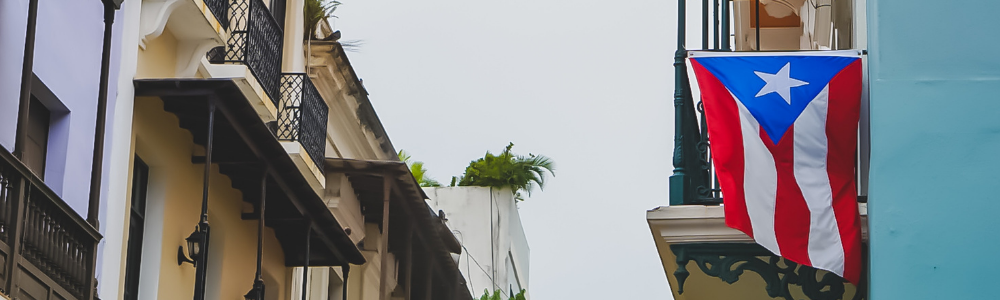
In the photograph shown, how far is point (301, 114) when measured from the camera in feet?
58.1

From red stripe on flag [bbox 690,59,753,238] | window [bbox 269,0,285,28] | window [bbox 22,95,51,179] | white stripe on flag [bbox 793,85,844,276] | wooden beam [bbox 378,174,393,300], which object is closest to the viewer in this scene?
white stripe on flag [bbox 793,85,844,276]

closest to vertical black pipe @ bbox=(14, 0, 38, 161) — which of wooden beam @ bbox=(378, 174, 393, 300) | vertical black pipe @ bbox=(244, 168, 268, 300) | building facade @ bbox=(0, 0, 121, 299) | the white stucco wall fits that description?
building facade @ bbox=(0, 0, 121, 299)

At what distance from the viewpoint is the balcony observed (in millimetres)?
8961

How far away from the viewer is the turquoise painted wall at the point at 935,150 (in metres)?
7.75

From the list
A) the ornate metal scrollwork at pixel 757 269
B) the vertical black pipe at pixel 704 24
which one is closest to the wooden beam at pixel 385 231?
the vertical black pipe at pixel 704 24

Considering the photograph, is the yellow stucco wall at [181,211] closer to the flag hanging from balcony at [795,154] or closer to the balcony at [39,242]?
the balcony at [39,242]

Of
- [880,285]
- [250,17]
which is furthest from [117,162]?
[880,285]

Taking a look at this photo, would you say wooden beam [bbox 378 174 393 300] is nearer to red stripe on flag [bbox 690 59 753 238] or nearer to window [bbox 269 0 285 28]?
window [bbox 269 0 285 28]

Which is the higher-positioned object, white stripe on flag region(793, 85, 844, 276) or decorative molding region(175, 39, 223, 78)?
decorative molding region(175, 39, 223, 78)

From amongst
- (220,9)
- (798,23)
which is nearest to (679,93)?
(220,9)

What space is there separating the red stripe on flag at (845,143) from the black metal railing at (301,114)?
389 inches

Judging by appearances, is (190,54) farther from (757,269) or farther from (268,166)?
(757,269)

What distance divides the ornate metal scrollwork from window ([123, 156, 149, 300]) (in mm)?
6049

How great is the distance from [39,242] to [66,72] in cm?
203
